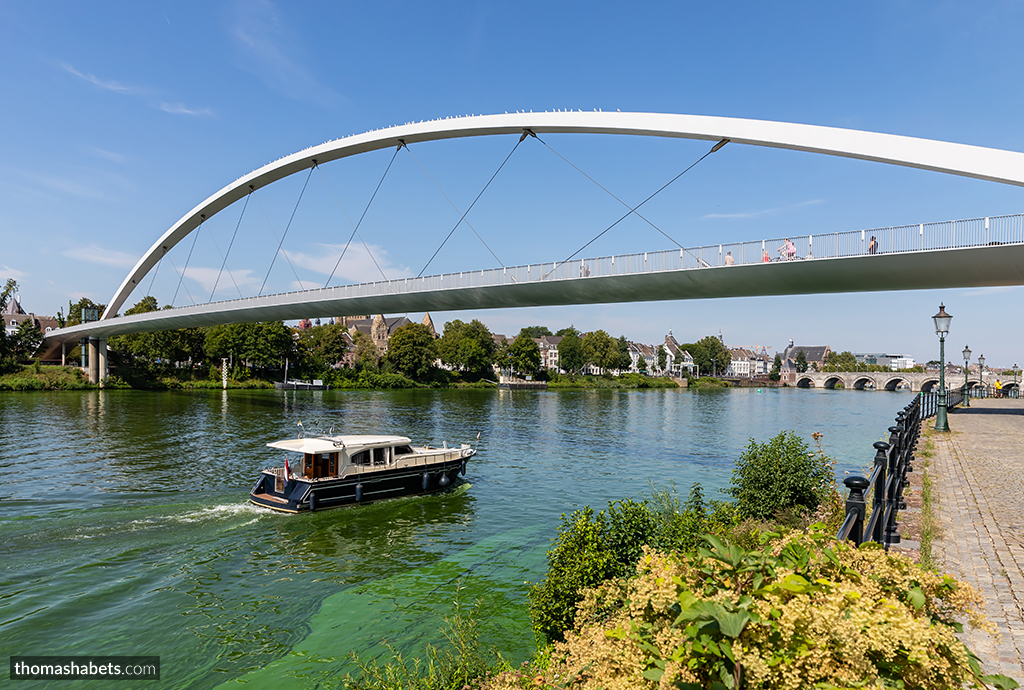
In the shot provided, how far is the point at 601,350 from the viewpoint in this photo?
107938 mm

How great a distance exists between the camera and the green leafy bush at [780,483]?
910cm

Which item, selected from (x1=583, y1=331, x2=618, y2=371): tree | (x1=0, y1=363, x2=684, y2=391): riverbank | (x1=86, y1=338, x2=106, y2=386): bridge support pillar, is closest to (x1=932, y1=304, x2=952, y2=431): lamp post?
(x1=0, y1=363, x2=684, y2=391): riverbank

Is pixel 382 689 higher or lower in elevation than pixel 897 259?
lower

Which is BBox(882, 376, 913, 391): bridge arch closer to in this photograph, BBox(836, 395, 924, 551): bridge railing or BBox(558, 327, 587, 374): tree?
BBox(558, 327, 587, 374): tree

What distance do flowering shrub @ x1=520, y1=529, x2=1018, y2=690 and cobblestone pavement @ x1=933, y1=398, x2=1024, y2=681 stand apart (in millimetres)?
1075

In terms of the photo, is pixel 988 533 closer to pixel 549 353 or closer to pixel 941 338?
pixel 941 338

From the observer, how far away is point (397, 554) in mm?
11242

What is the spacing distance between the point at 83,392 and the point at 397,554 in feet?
174

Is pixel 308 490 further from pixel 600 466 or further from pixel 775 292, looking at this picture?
pixel 775 292

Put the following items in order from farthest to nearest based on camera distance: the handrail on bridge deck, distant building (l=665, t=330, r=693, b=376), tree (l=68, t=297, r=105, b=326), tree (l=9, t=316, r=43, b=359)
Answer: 1. distant building (l=665, t=330, r=693, b=376)
2. tree (l=68, t=297, r=105, b=326)
3. tree (l=9, t=316, r=43, b=359)
4. the handrail on bridge deck

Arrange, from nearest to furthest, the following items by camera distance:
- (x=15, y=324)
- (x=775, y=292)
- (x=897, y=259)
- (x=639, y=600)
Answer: (x=639, y=600) < (x=897, y=259) < (x=775, y=292) < (x=15, y=324)

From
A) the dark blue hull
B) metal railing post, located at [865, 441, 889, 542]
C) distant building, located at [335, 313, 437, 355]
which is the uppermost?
distant building, located at [335, 313, 437, 355]

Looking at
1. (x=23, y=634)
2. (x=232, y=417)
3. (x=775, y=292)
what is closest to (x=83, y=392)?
(x=232, y=417)

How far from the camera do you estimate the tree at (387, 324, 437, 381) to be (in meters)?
76.2
